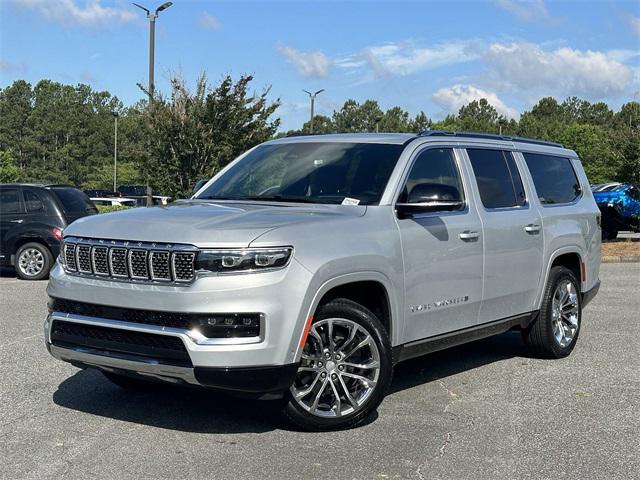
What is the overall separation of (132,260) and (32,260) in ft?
31.6

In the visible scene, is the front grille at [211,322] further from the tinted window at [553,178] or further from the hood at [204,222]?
the tinted window at [553,178]

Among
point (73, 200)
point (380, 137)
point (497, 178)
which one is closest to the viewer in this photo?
point (380, 137)

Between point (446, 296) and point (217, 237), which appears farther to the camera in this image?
point (446, 296)

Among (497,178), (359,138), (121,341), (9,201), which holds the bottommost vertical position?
(121,341)

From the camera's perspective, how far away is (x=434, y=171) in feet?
19.5

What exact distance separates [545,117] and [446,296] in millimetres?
106421

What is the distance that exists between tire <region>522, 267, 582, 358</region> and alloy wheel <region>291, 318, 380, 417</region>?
2574 mm

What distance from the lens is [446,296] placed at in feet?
18.6

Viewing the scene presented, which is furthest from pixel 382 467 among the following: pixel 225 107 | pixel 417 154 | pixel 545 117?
pixel 545 117

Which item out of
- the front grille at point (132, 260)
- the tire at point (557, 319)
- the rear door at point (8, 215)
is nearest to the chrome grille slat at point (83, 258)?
the front grille at point (132, 260)

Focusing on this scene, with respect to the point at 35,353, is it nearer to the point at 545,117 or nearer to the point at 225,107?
the point at 225,107

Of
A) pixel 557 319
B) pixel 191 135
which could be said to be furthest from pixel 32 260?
pixel 557 319

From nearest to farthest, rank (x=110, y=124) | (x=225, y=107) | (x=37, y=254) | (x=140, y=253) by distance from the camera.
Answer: (x=140, y=253) → (x=37, y=254) → (x=225, y=107) → (x=110, y=124)

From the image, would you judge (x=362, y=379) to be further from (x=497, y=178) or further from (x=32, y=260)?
(x=32, y=260)
